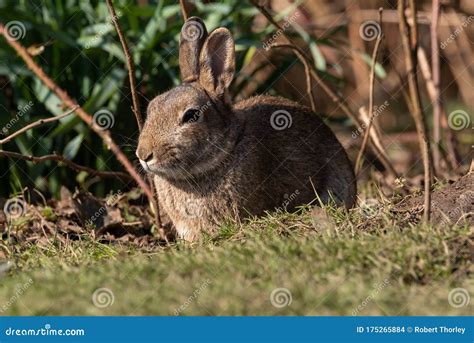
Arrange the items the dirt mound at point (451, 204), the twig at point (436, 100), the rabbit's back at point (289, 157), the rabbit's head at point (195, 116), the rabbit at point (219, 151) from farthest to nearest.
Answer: the twig at point (436, 100) → the rabbit's back at point (289, 157) → the rabbit at point (219, 151) → the rabbit's head at point (195, 116) → the dirt mound at point (451, 204)

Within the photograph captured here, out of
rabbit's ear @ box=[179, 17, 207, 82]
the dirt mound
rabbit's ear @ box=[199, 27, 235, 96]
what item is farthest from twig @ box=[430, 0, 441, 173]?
rabbit's ear @ box=[179, 17, 207, 82]

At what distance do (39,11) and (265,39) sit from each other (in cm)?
184

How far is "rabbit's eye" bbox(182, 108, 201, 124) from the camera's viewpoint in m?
5.53

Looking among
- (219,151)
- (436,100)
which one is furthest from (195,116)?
(436,100)

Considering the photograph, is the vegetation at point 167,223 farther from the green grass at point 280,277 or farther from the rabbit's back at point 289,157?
the rabbit's back at point 289,157

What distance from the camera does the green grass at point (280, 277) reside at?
3879mm

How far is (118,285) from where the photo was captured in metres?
4.16

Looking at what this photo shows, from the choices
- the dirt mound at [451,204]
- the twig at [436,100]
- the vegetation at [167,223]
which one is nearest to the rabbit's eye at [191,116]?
the vegetation at [167,223]

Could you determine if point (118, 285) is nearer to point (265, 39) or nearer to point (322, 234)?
point (322, 234)

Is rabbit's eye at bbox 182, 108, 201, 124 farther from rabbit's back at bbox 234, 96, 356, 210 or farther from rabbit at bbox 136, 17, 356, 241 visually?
rabbit's back at bbox 234, 96, 356, 210

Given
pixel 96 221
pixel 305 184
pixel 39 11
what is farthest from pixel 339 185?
pixel 39 11

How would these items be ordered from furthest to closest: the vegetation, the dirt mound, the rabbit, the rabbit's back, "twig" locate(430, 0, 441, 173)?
"twig" locate(430, 0, 441, 173) → the rabbit's back → the rabbit → the dirt mound → the vegetation

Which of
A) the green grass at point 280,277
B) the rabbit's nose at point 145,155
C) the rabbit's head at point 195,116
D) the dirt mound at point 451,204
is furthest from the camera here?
the rabbit's head at point 195,116

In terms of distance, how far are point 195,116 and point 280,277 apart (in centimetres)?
172
